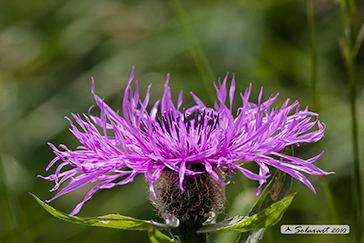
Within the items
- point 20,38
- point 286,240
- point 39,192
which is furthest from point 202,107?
point 20,38

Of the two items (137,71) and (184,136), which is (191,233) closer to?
(184,136)

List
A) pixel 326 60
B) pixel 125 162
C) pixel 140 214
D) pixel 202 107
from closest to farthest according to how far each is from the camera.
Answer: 1. pixel 125 162
2. pixel 202 107
3. pixel 140 214
4. pixel 326 60

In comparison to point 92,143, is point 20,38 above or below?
above

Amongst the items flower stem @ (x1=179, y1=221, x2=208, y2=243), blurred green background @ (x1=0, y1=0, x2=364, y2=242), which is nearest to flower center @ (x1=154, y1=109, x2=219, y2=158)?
flower stem @ (x1=179, y1=221, x2=208, y2=243)

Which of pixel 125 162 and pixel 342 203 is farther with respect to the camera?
pixel 342 203

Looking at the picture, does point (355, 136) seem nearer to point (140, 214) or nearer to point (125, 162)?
point (125, 162)

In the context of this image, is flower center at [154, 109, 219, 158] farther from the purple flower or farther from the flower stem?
the flower stem

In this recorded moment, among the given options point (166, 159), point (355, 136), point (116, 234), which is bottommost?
point (116, 234)
